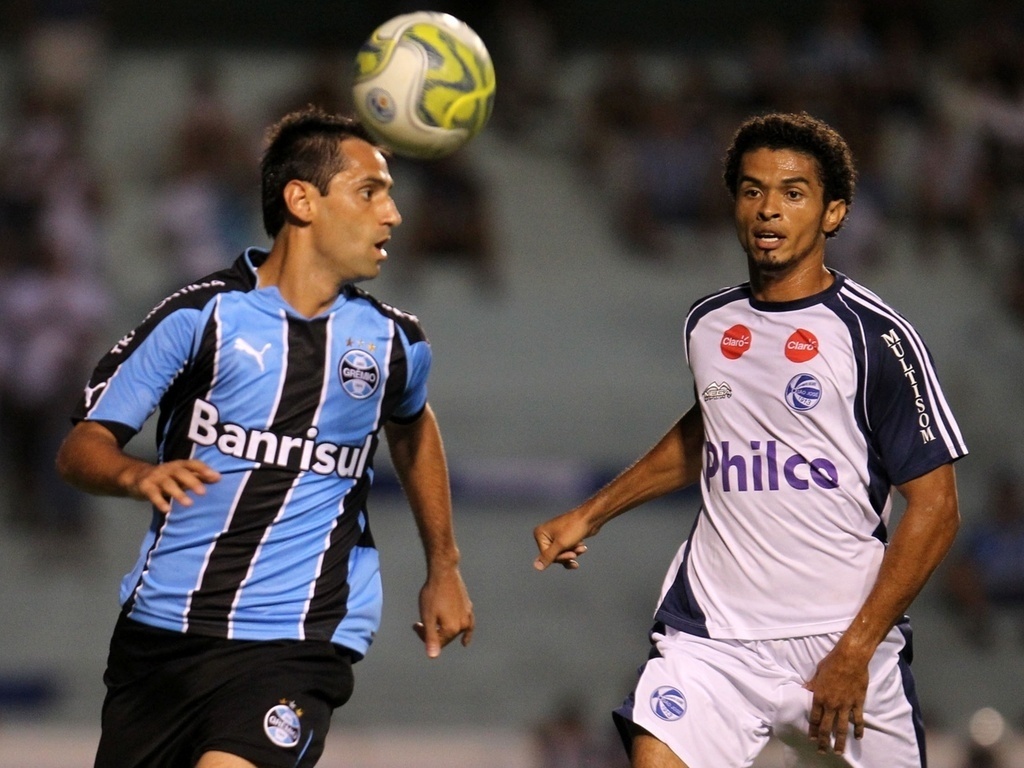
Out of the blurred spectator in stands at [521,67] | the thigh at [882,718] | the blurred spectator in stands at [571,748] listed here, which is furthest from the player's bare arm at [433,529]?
the blurred spectator in stands at [521,67]

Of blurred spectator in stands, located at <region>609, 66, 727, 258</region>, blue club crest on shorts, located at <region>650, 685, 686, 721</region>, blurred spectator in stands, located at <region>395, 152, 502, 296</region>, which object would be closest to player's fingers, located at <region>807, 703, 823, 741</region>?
blue club crest on shorts, located at <region>650, 685, 686, 721</region>

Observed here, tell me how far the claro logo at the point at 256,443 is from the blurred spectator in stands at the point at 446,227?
8121 mm

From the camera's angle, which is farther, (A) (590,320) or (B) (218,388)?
(A) (590,320)

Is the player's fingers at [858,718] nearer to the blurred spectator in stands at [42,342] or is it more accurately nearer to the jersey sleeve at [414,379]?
the jersey sleeve at [414,379]

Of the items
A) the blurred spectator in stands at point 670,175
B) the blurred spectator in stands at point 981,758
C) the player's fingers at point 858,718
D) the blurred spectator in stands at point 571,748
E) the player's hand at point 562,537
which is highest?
the blurred spectator in stands at point 670,175

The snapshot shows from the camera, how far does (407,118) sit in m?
5.40

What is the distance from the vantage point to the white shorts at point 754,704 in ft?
15.0

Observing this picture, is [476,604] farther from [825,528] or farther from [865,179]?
[825,528]

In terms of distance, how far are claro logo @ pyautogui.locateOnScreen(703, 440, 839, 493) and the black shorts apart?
127 centimetres

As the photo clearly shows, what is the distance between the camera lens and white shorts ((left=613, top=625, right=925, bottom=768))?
456 centimetres

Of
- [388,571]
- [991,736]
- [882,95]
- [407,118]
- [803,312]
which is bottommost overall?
[991,736]

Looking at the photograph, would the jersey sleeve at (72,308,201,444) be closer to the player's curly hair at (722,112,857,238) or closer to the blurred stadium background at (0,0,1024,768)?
the player's curly hair at (722,112,857,238)

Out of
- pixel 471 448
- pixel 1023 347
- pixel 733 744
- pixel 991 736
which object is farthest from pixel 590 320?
pixel 733 744

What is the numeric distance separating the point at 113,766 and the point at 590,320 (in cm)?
888
